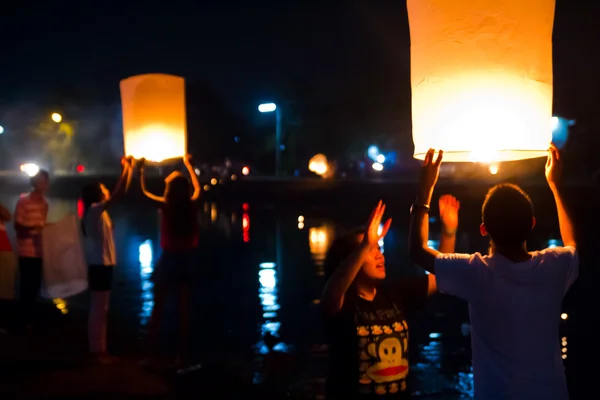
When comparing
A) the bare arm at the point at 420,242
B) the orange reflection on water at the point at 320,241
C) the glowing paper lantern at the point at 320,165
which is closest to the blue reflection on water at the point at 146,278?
the orange reflection on water at the point at 320,241

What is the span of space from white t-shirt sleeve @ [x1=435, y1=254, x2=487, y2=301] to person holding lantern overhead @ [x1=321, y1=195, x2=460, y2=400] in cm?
37

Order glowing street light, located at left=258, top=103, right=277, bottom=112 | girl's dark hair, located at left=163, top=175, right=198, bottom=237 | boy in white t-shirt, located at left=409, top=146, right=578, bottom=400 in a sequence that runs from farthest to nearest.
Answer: glowing street light, located at left=258, top=103, right=277, bottom=112 < girl's dark hair, located at left=163, top=175, right=198, bottom=237 < boy in white t-shirt, located at left=409, top=146, right=578, bottom=400

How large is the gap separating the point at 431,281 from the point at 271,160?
57.6 metres

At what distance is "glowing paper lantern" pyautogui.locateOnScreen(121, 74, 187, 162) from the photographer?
465cm

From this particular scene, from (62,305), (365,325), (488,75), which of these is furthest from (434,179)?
(62,305)

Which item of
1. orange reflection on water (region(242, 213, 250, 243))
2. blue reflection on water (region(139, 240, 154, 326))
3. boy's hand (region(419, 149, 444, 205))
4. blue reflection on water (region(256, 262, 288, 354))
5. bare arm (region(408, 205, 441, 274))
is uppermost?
boy's hand (region(419, 149, 444, 205))

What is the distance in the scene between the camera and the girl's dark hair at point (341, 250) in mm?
2926

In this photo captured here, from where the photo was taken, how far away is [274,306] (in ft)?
27.8

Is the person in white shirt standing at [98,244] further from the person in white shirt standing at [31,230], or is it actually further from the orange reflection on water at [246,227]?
the orange reflection on water at [246,227]

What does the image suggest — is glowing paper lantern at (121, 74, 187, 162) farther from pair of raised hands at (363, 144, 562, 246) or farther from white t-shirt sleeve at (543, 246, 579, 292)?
white t-shirt sleeve at (543, 246, 579, 292)

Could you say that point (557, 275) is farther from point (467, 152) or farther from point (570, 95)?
point (570, 95)

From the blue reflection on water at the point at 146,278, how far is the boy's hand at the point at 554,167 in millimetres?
5846

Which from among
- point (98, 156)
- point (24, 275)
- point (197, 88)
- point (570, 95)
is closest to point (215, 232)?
point (24, 275)

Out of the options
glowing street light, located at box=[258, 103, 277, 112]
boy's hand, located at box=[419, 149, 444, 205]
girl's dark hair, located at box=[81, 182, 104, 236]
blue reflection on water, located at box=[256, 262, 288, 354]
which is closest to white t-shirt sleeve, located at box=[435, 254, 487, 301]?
boy's hand, located at box=[419, 149, 444, 205]
